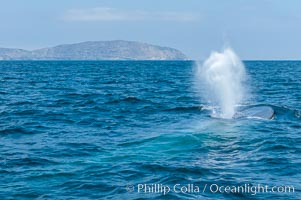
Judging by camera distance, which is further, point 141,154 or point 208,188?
point 141,154

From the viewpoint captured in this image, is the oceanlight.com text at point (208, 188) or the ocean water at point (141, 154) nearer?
the oceanlight.com text at point (208, 188)

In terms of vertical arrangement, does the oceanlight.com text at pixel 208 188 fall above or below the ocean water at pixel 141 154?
below

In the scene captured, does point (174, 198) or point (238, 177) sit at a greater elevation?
point (238, 177)

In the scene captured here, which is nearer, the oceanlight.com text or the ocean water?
the oceanlight.com text

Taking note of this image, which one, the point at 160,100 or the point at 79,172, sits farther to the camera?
the point at 160,100

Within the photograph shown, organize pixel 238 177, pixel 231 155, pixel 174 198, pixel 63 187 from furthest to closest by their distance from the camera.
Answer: pixel 231 155 → pixel 238 177 → pixel 63 187 → pixel 174 198

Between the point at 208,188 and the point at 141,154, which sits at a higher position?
the point at 141,154

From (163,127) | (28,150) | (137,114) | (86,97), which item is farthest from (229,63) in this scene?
(28,150)

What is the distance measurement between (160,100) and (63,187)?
31.4 m

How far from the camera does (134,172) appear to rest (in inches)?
687

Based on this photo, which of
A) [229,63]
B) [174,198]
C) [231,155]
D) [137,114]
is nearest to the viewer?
[174,198]

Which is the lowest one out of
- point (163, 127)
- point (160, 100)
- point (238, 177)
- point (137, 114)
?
point (238, 177)

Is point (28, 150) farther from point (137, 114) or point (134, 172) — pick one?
point (137, 114)

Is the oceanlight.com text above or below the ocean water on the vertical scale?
below
